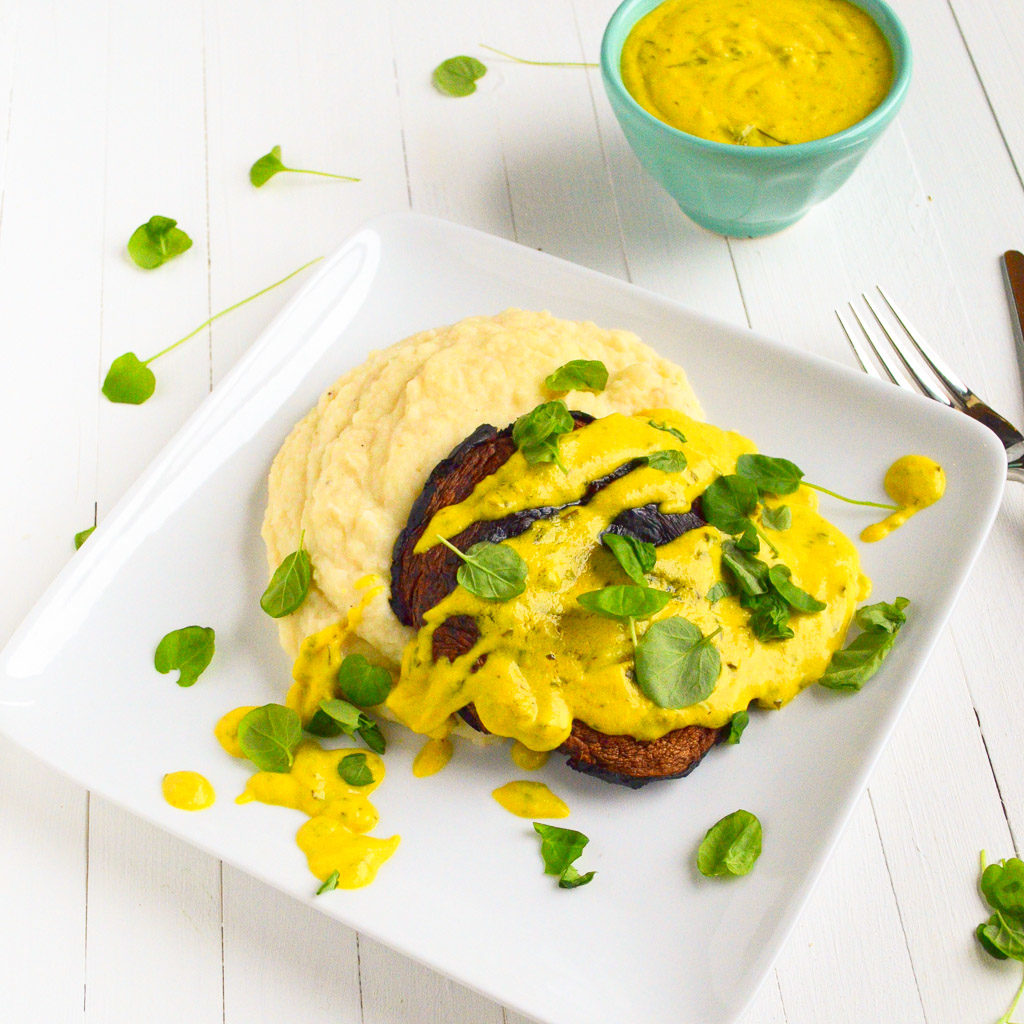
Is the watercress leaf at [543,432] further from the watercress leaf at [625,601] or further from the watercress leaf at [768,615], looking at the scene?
the watercress leaf at [768,615]

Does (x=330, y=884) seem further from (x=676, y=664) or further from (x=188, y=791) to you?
(x=676, y=664)

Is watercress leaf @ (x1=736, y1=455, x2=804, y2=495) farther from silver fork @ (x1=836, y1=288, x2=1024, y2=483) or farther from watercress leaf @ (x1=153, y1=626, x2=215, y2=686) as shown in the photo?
watercress leaf @ (x1=153, y1=626, x2=215, y2=686)

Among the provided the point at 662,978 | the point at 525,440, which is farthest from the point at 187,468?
the point at 662,978

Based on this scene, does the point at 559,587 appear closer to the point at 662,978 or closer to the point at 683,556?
the point at 683,556

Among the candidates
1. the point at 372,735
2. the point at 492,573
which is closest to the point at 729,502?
the point at 492,573

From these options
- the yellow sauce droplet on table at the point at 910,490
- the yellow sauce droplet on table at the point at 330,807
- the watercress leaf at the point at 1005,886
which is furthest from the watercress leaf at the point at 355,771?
the watercress leaf at the point at 1005,886

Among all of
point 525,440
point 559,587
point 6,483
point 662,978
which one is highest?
point 525,440
